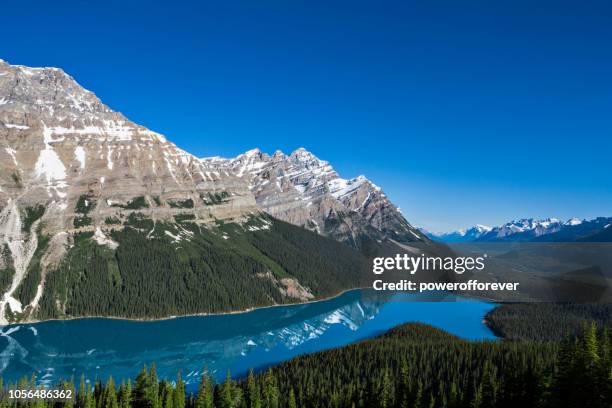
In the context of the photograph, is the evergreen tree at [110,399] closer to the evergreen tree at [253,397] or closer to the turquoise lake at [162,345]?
the evergreen tree at [253,397]

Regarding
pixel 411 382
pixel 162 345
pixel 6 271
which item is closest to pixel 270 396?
pixel 411 382

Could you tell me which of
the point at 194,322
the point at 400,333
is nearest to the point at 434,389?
the point at 400,333

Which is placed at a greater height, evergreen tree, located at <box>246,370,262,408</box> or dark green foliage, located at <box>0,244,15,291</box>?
dark green foliage, located at <box>0,244,15,291</box>

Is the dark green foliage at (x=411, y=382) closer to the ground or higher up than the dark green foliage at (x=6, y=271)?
closer to the ground

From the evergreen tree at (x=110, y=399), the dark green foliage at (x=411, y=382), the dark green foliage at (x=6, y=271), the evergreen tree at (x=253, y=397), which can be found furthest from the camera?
the dark green foliage at (x=6, y=271)

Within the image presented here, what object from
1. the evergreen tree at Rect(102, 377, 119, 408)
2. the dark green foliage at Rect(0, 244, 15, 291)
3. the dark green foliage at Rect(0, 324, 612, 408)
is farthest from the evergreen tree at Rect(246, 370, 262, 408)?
the dark green foliage at Rect(0, 244, 15, 291)

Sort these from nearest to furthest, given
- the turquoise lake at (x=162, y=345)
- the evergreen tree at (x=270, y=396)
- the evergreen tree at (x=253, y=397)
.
→ 1. the evergreen tree at (x=253, y=397)
2. the evergreen tree at (x=270, y=396)
3. the turquoise lake at (x=162, y=345)

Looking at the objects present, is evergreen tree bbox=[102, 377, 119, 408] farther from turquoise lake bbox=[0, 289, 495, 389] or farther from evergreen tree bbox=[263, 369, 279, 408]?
turquoise lake bbox=[0, 289, 495, 389]

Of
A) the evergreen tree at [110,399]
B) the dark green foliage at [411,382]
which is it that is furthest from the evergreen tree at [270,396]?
the evergreen tree at [110,399]

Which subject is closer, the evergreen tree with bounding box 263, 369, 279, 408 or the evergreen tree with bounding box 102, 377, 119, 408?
the evergreen tree with bounding box 102, 377, 119, 408

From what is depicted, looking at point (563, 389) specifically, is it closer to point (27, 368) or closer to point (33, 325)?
point (27, 368)

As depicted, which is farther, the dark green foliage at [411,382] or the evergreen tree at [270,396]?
the evergreen tree at [270,396]
